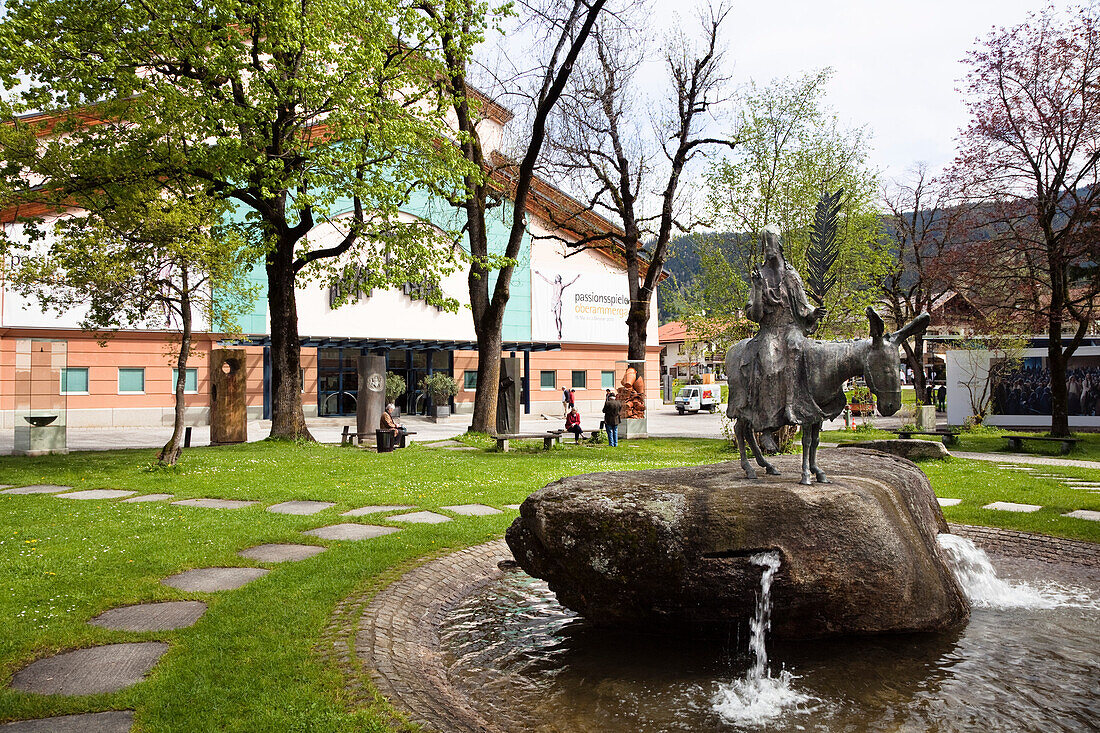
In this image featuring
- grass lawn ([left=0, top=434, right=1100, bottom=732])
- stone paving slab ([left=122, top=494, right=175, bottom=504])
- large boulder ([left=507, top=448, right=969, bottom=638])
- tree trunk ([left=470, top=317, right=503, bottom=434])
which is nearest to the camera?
grass lawn ([left=0, top=434, right=1100, bottom=732])

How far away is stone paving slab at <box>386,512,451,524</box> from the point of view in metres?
8.52

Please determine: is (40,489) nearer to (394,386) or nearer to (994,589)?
(994,589)

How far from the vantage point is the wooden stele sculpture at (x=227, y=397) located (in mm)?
17656

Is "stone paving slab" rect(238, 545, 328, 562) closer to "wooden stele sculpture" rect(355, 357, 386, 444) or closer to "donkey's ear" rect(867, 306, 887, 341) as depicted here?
"donkey's ear" rect(867, 306, 887, 341)

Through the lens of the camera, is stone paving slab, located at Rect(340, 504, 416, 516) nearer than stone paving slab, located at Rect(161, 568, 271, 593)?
No

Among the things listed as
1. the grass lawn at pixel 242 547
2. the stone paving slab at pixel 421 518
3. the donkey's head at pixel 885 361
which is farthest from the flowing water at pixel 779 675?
the stone paving slab at pixel 421 518

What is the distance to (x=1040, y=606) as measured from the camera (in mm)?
5957

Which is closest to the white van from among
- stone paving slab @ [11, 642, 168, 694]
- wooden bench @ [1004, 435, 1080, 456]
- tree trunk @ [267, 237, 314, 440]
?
wooden bench @ [1004, 435, 1080, 456]

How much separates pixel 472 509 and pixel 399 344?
25745 millimetres

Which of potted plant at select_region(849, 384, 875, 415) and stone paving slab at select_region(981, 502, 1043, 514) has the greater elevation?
potted plant at select_region(849, 384, 875, 415)

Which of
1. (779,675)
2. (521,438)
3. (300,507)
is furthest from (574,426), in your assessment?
(779,675)

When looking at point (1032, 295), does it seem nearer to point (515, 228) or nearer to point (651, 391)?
point (515, 228)

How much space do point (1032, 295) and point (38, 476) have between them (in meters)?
23.6

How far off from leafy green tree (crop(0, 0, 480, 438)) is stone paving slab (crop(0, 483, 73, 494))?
510 cm
